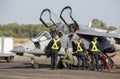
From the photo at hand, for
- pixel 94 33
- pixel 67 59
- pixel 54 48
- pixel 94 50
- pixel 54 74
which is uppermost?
pixel 94 33

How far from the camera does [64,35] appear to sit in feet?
86.1

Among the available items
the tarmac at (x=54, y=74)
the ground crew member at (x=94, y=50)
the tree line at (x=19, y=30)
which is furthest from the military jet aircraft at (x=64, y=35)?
the tree line at (x=19, y=30)

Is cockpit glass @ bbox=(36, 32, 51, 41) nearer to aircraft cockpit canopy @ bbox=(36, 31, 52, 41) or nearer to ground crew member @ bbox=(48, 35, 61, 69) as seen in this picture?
aircraft cockpit canopy @ bbox=(36, 31, 52, 41)

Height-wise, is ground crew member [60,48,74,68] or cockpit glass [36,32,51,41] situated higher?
cockpit glass [36,32,51,41]

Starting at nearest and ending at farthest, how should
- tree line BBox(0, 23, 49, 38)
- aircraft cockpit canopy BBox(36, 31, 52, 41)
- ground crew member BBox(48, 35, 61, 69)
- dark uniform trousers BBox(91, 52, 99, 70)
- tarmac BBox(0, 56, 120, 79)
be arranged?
tarmac BBox(0, 56, 120, 79) < ground crew member BBox(48, 35, 61, 69) < dark uniform trousers BBox(91, 52, 99, 70) < aircraft cockpit canopy BBox(36, 31, 52, 41) < tree line BBox(0, 23, 49, 38)

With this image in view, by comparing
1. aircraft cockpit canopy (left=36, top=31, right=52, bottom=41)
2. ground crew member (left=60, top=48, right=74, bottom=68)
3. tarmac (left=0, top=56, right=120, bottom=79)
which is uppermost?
aircraft cockpit canopy (left=36, top=31, right=52, bottom=41)

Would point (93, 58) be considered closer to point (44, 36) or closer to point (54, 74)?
point (44, 36)

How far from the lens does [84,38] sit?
2708cm

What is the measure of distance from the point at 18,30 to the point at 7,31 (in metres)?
3.18

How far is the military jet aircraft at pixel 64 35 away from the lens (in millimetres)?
25406

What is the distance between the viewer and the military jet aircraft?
2541 centimetres

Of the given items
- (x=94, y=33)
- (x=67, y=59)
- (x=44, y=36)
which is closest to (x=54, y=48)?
(x=67, y=59)

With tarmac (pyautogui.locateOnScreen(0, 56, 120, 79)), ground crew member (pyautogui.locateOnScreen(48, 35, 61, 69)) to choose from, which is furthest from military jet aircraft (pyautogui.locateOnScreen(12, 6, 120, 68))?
tarmac (pyautogui.locateOnScreen(0, 56, 120, 79))

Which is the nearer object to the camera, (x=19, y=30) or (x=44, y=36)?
(x=44, y=36)
